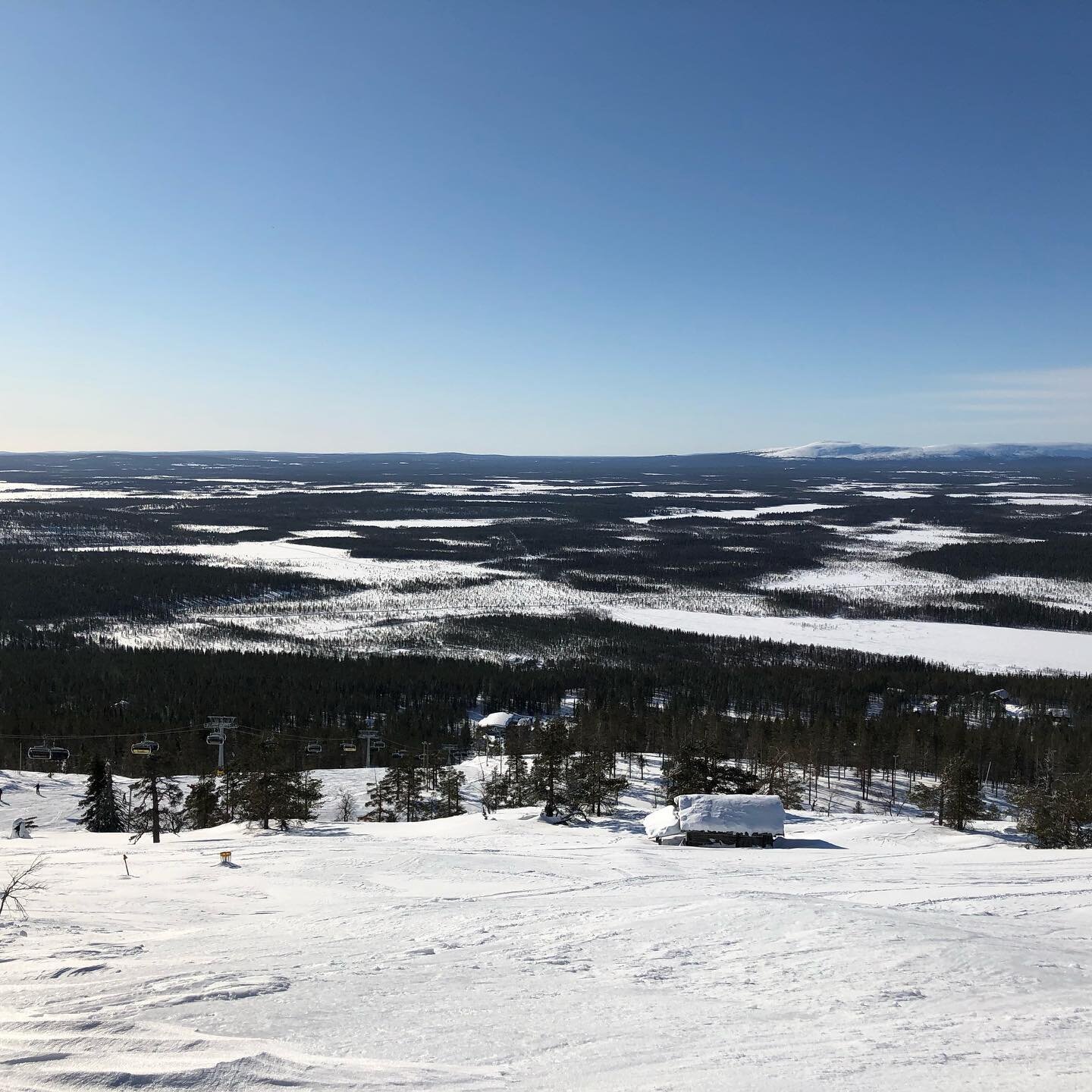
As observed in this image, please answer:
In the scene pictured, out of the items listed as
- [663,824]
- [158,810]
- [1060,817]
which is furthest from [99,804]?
[1060,817]

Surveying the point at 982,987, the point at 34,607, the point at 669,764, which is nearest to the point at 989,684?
the point at 669,764

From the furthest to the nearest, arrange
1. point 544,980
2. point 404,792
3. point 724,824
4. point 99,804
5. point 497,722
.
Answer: point 497,722 → point 404,792 → point 99,804 → point 724,824 → point 544,980

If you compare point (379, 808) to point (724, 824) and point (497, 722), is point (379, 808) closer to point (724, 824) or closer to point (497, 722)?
point (724, 824)

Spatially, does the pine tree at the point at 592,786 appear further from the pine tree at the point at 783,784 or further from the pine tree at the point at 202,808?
the pine tree at the point at 202,808

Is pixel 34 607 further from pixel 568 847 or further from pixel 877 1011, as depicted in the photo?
pixel 877 1011

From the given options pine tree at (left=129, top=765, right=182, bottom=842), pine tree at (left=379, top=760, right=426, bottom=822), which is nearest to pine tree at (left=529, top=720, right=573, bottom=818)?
pine tree at (left=379, top=760, right=426, bottom=822)

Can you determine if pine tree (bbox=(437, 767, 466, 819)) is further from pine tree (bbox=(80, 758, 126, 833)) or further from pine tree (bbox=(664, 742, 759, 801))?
pine tree (bbox=(80, 758, 126, 833))

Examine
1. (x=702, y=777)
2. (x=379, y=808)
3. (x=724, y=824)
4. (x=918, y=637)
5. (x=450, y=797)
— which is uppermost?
(x=724, y=824)

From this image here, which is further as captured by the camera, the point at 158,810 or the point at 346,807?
the point at 346,807
